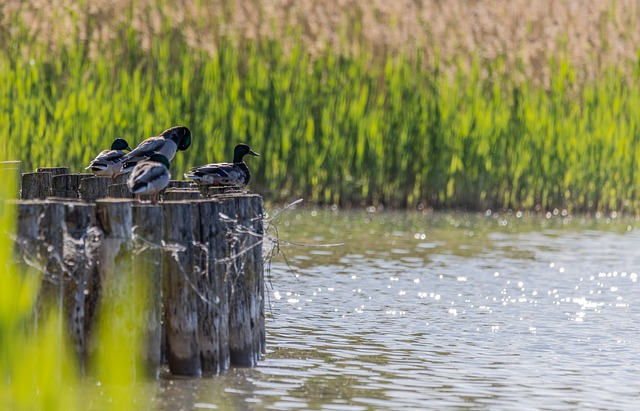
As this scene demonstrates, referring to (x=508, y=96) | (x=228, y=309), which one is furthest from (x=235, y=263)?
(x=508, y=96)

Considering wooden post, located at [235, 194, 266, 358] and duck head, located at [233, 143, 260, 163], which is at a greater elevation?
duck head, located at [233, 143, 260, 163]

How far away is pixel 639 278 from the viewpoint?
1352 cm

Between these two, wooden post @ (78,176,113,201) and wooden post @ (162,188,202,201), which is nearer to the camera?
wooden post @ (162,188,202,201)

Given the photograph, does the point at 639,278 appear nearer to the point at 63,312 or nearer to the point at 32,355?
the point at 63,312

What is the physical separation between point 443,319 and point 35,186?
3.54m

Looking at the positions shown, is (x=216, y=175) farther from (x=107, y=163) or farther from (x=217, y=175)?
(x=107, y=163)

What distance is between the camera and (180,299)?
8273 mm

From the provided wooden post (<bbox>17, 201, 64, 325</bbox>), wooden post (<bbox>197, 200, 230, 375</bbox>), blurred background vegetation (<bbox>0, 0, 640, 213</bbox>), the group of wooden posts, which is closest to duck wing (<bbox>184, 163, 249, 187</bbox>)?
Result: the group of wooden posts

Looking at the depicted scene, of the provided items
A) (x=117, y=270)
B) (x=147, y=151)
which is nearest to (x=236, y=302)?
(x=117, y=270)

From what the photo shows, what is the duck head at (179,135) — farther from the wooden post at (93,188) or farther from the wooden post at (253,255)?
the wooden post at (253,255)

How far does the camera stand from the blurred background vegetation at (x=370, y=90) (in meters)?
17.4

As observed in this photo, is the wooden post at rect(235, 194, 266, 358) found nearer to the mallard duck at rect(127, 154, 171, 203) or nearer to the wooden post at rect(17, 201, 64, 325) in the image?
the mallard duck at rect(127, 154, 171, 203)

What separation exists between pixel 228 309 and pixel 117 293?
3.72ft

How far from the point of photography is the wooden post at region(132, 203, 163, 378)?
7.88m
